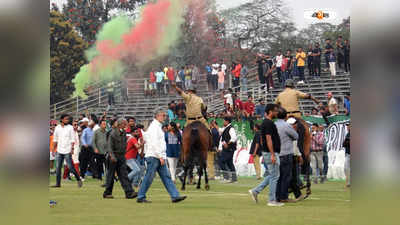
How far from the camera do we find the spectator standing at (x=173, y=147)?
22.0 meters

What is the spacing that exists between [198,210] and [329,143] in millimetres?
12100

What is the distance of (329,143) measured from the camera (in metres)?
23.1

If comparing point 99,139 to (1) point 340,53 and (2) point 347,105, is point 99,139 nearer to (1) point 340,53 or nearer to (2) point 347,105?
(2) point 347,105

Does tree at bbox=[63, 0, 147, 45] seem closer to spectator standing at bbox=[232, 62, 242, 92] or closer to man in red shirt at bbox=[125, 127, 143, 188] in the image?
spectator standing at bbox=[232, 62, 242, 92]

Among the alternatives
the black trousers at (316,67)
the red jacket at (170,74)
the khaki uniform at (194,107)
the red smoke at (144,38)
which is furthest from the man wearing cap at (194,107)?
the red smoke at (144,38)

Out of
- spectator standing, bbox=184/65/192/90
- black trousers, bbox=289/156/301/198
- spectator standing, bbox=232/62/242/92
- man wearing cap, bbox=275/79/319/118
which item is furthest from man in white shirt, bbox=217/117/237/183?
spectator standing, bbox=184/65/192/90

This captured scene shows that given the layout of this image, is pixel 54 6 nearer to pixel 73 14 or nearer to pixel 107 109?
pixel 73 14

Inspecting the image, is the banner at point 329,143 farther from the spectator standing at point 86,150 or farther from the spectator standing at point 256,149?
the spectator standing at point 86,150

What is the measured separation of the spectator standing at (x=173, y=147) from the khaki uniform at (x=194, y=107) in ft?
12.3

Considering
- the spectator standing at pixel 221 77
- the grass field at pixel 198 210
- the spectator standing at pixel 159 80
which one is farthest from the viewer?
the spectator standing at pixel 159 80

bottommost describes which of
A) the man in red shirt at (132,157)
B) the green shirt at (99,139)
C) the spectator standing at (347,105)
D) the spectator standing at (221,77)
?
the man in red shirt at (132,157)
